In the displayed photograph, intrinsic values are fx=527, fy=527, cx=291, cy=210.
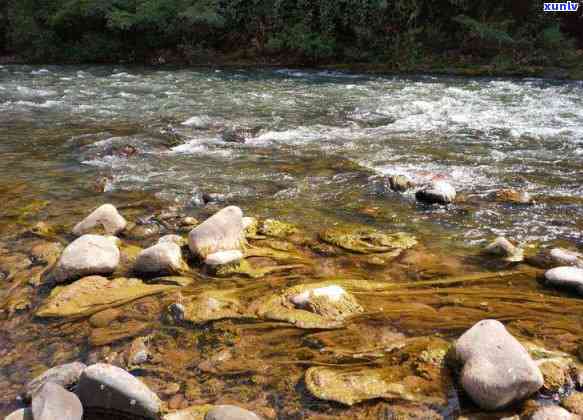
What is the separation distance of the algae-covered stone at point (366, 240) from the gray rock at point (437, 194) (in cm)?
84

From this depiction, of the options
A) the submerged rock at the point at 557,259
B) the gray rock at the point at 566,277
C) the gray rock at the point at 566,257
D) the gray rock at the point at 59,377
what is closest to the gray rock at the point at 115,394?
the gray rock at the point at 59,377

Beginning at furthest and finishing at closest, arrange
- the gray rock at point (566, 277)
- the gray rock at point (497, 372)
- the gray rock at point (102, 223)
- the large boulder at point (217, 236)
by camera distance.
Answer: the gray rock at point (102, 223) < the large boulder at point (217, 236) < the gray rock at point (566, 277) < the gray rock at point (497, 372)

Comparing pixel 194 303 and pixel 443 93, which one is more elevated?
pixel 443 93

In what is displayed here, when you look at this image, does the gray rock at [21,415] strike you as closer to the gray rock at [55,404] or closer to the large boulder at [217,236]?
the gray rock at [55,404]

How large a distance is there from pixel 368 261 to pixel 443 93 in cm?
862

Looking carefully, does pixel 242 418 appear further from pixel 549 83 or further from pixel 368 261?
pixel 549 83

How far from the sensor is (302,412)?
2.70m

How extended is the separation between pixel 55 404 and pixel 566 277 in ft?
10.8

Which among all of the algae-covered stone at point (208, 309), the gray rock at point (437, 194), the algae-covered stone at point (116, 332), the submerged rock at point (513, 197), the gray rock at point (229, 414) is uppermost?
the gray rock at point (437, 194)

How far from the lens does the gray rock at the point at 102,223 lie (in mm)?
4711

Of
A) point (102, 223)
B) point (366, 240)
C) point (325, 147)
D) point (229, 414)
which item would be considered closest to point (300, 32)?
point (325, 147)

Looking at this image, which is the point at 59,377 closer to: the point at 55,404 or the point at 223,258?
the point at 55,404

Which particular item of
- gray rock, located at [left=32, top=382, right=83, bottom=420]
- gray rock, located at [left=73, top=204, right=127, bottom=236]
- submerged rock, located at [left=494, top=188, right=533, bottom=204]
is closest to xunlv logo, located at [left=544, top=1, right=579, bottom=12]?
submerged rock, located at [left=494, top=188, right=533, bottom=204]

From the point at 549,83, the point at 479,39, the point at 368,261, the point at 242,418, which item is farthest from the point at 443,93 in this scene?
the point at 242,418
